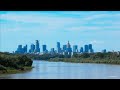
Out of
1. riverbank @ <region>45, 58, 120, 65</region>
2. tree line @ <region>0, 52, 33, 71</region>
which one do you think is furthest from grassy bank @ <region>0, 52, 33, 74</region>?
riverbank @ <region>45, 58, 120, 65</region>

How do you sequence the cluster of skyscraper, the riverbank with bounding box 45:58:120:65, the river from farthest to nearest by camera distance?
1. the riverbank with bounding box 45:58:120:65
2. the cluster of skyscraper
3. the river

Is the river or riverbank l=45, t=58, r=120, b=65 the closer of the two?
the river

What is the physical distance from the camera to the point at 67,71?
401 cm

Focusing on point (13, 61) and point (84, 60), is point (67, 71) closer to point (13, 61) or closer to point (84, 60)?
point (84, 60)

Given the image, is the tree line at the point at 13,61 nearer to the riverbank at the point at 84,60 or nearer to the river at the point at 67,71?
the river at the point at 67,71

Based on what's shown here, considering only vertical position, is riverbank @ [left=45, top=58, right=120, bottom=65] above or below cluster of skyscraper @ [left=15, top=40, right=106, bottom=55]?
below

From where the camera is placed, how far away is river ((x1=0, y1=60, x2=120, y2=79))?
3.95m

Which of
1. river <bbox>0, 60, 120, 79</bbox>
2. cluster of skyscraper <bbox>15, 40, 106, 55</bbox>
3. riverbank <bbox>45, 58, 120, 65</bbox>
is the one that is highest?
cluster of skyscraper <bbox>15, 40, 106, 55</bbox>

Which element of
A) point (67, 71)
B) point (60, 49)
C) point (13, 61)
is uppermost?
point (60, 49)

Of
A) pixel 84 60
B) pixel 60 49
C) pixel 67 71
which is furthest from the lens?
pixel 84 60

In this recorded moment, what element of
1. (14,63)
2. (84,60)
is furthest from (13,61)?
(84,60)

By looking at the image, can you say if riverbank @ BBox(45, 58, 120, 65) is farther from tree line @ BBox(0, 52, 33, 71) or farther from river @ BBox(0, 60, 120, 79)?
tree line @ BBox(0, 52, 33, 71)
